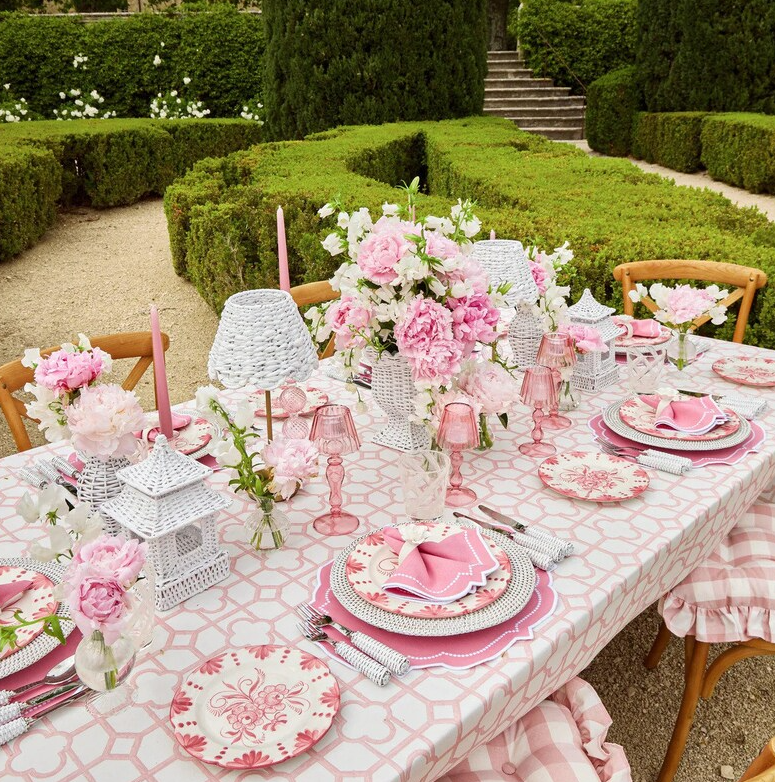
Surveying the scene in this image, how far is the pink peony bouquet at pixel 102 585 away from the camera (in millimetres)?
1212

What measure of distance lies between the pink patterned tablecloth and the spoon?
8cm

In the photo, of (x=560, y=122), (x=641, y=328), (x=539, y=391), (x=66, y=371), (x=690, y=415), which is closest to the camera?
(x=66, y=371)

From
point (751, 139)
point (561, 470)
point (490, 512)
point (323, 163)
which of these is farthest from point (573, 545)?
point (751, 139)

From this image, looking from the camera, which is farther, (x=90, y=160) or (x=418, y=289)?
(x=90, y=160)

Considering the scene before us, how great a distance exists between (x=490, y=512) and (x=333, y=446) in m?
0.42

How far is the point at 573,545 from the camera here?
5.82 feet

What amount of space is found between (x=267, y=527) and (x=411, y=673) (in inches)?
21.2

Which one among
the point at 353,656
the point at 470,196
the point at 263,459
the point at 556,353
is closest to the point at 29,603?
the point at 263,459

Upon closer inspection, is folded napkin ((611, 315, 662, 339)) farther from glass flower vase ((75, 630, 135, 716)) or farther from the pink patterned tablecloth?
glass flower vase ((75, 630, 135, 716))

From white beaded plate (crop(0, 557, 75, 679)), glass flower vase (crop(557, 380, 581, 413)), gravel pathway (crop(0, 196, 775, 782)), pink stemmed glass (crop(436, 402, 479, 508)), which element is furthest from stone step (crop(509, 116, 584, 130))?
white beaded plate (crop(0, 557, 75, 679))

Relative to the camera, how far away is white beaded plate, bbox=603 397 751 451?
2.22 metres

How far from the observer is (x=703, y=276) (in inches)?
144

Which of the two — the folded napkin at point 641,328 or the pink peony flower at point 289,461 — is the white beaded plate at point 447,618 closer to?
the pink peony flower at point 289,461

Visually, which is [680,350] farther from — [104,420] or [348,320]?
[104,420]
